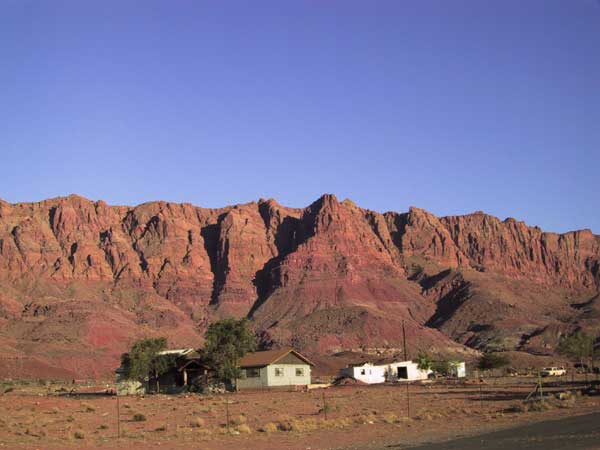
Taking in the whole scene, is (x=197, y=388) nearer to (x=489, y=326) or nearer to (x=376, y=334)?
(x=376, y=334)

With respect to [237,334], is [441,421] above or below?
below

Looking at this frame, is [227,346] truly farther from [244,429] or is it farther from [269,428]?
[244,429]

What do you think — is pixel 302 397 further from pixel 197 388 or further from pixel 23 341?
pixel 23 341

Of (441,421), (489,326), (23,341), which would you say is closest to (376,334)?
(489,326)

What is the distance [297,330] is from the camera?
17375cm

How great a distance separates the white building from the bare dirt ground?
36.5m

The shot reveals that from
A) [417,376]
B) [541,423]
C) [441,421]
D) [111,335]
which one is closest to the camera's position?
[541,423]

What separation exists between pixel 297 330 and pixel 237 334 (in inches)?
3819

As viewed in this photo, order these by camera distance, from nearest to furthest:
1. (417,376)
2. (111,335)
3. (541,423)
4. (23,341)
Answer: (541,423) < (417,376) < (23,341) < (111,335)

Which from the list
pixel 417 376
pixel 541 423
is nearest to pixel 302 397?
pixel 541 423

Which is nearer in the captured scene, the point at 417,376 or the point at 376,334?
the point at 417,376

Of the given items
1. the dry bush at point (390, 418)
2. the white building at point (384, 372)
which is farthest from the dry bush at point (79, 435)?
the white building at point (384, 372)

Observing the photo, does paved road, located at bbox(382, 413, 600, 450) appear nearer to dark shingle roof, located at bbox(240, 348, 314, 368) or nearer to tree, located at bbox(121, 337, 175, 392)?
dark shingle roof, located at bbox(240, 348, 314, 368)

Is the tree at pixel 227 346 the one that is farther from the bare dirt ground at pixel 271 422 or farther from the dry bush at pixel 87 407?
the dry bush at pixel 87 407
